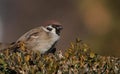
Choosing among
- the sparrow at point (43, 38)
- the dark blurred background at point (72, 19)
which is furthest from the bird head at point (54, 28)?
the dark blurred background at point (72, 19)

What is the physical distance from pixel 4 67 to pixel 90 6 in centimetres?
779

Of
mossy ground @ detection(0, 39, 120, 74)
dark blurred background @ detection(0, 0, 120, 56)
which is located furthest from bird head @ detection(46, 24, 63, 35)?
dark blurred background @ detection(0, 0, 120, 56)

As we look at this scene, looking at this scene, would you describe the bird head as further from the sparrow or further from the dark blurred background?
the dark blurred background

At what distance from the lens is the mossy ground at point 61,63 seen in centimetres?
457

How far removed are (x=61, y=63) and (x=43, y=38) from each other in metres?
2.17

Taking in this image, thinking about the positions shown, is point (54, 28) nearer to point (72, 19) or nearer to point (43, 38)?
point (43, 38)

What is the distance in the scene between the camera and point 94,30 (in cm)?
1210

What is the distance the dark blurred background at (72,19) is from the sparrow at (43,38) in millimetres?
3320

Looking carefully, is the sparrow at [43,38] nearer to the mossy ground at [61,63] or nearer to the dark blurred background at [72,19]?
the mossy ground at [61,63]

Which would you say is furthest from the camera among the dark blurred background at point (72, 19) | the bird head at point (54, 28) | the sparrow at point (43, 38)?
the dark blurred background at point (72, 19)

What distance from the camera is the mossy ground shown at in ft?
15.0

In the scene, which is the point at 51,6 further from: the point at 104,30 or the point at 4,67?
the point at 4,67

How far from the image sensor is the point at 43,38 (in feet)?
22.3

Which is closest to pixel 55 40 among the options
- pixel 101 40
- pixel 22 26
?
pixel 101 40
